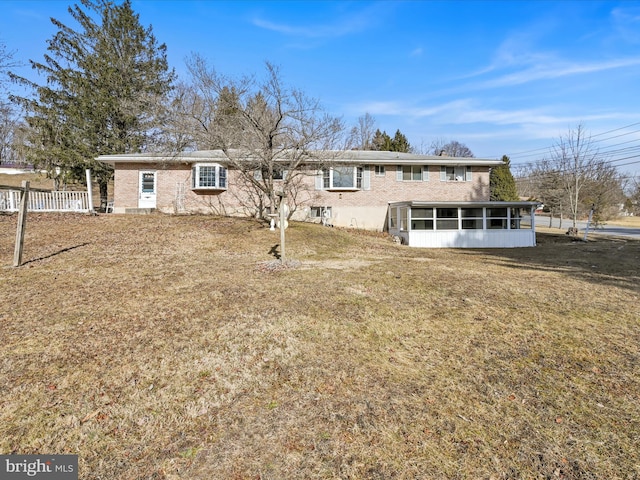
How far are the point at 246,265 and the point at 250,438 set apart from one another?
6683mm

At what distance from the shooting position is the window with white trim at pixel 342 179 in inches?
760

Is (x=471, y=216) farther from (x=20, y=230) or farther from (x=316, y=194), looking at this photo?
(x=20, y=230)

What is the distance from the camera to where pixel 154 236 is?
12.5 m

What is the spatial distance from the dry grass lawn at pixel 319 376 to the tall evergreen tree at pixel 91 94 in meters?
17.6

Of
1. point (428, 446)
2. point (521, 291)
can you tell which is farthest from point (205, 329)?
point (521, 291)

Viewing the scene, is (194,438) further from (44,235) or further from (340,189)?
(340,189)

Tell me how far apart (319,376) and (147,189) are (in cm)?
1896

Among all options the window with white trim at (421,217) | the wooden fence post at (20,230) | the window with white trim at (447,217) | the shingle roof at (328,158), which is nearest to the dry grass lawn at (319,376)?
the wooden fence post at (20,230)

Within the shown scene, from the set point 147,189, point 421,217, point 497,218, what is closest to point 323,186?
point 421,217

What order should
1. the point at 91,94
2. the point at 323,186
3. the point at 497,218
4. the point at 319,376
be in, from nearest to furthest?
the point at 319,376, the point at 497,218, the point at 323,186, the point at 91,94

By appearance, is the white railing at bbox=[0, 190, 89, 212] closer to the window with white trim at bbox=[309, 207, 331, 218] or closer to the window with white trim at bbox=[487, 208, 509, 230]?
A: the window with white trim at bbox=[309, 207, 331, 218]

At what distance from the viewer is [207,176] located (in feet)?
61.3

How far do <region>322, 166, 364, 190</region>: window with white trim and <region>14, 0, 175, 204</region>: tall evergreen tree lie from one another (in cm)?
1124

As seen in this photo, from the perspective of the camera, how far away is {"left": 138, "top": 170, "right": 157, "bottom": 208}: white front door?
19.0 m
